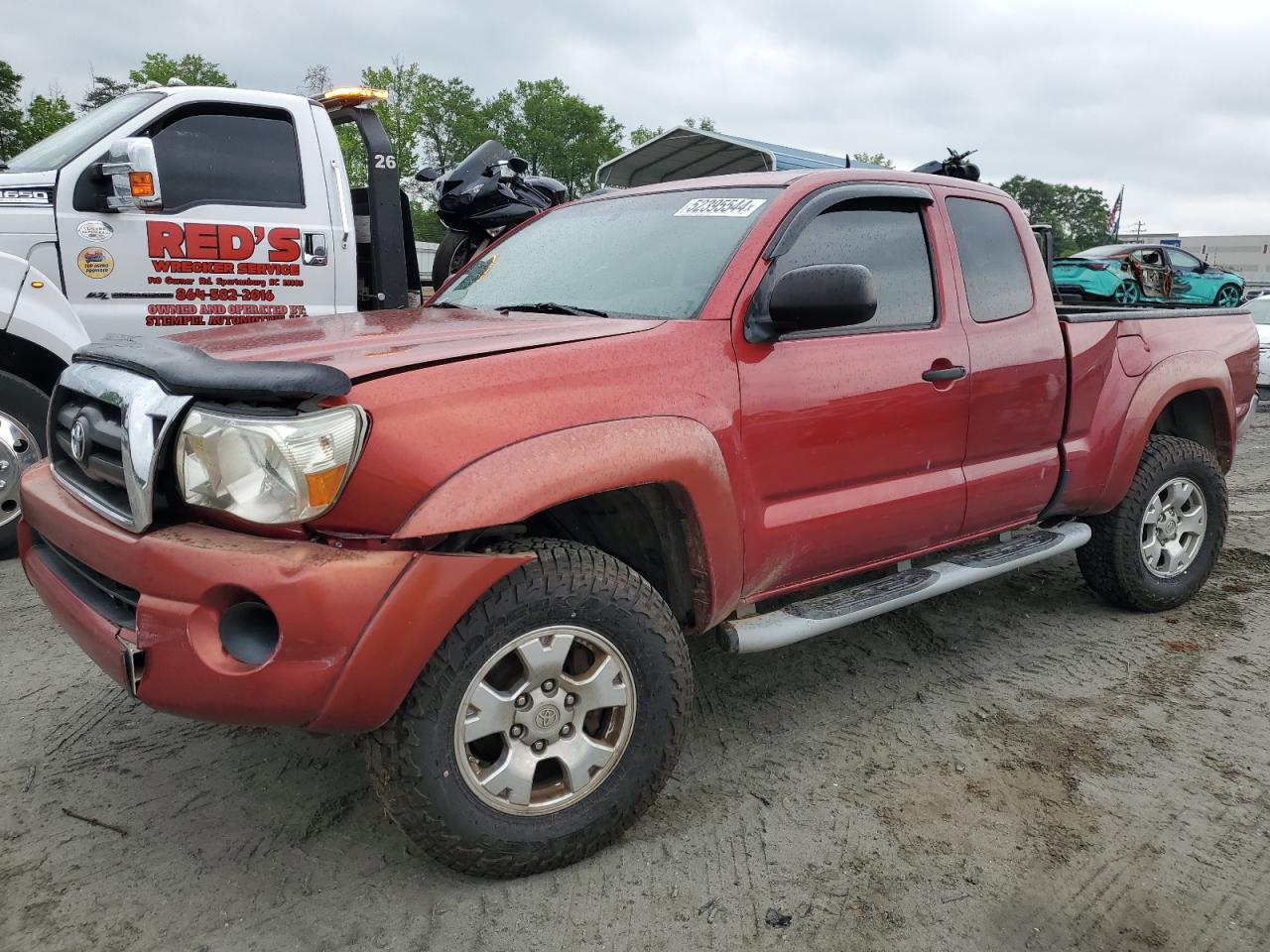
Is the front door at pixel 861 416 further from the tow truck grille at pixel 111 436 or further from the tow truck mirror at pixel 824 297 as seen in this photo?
the tow truck grille at pixel 111 436

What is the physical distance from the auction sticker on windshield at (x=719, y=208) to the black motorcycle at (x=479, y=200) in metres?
3.70

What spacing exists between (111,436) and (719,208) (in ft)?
6.07

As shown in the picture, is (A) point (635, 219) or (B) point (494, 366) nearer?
(B) point (494, 366)

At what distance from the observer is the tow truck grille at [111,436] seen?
6.86 feet

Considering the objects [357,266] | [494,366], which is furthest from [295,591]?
[357,266]

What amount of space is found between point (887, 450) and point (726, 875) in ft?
4.44

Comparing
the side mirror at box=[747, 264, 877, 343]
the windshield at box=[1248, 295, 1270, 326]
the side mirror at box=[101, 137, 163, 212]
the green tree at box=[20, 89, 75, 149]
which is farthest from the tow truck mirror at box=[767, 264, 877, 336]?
the green tree at box=[20, 89, 75, 149]

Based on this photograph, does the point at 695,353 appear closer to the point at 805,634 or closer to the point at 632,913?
the point at 805,634

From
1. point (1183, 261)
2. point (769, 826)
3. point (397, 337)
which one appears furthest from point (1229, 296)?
point (397, 337)

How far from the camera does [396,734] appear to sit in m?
2.14

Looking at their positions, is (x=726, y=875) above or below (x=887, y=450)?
below

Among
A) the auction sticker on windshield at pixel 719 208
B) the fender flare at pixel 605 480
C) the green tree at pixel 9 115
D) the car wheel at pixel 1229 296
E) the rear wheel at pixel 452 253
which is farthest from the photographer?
the green tree at pixel 9 115

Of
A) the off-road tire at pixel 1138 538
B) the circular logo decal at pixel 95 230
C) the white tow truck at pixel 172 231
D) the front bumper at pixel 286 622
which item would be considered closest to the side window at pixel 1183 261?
the off-road tire at pixel 1138 538

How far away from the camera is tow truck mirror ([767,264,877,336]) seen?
8.36 feet
